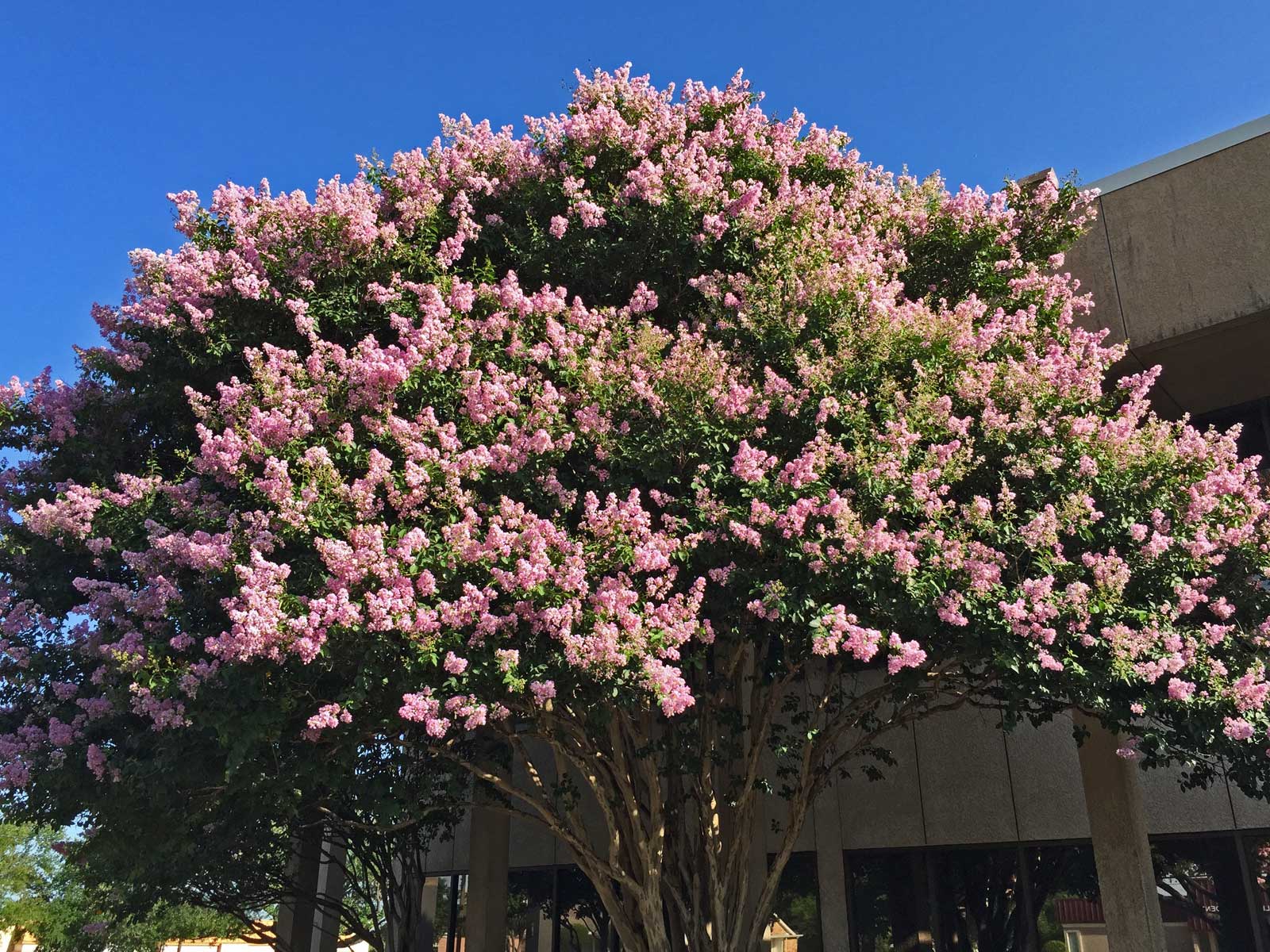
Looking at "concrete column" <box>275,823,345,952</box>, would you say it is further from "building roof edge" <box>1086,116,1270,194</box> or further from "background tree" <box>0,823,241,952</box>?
"building roof edge" <box>1086,116,1270,194</box>

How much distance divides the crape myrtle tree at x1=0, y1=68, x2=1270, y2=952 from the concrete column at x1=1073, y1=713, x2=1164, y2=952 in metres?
1.76

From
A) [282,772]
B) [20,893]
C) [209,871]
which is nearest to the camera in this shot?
[282,772]

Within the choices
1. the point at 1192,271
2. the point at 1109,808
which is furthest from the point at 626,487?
the point at 1192,271

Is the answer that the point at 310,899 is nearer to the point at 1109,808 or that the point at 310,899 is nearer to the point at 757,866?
the point at 757,866

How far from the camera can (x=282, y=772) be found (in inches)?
319

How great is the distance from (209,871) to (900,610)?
13.9 m

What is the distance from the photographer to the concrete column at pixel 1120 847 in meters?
9.76

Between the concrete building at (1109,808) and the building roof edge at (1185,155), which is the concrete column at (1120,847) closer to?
the concrete building at (1109,808)

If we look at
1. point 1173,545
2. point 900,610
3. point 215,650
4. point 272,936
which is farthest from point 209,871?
point 1173,545

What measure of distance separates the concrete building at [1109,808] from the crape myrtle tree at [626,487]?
1.71 m

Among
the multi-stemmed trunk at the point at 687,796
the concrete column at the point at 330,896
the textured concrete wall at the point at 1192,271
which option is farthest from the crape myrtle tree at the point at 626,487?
the concrete column at the point at 330,896

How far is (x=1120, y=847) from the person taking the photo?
10.0 metres

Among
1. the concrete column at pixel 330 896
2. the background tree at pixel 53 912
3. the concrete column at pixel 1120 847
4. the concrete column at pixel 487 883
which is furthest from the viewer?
the background tree at pixel 53 912

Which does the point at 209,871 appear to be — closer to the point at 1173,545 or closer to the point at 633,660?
the point at 633,660
